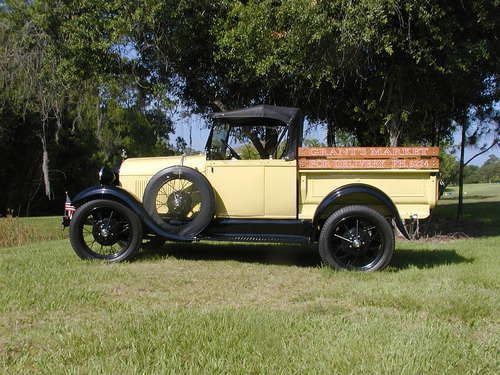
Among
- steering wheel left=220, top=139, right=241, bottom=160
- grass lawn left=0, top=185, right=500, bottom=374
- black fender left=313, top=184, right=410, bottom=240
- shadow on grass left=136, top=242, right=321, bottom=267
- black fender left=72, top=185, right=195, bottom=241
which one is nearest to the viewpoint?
grass lawn left=0, top=185, right=500, bottom=374

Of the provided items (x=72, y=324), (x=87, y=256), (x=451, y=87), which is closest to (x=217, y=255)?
(x=87, y=256)

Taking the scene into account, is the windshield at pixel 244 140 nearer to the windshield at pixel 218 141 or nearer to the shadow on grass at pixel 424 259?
the windshield at pixel 218 141

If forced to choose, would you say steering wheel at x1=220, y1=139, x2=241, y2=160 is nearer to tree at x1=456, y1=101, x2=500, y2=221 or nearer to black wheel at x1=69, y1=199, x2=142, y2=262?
black wheel at x1=69, y1=199, x2=142, y2=262

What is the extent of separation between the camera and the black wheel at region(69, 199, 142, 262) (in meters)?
6.86

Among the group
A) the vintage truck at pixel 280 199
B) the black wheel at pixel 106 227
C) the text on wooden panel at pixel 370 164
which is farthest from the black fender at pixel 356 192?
the black wheel at pixel 106 227

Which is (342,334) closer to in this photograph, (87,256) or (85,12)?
(87,256)

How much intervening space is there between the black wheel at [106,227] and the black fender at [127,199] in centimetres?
7

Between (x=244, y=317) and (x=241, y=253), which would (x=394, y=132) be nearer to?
(x=241, y=253)

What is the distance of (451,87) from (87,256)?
8.08 m

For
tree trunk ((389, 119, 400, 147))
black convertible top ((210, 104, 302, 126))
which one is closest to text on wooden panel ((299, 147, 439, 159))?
black convertible top ((210, 104, 302, 126))

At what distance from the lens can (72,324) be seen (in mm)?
4180

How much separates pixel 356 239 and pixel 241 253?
2.15m

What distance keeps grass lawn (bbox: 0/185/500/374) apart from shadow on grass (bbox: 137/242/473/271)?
0.37ft

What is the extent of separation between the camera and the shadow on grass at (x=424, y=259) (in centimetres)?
710
